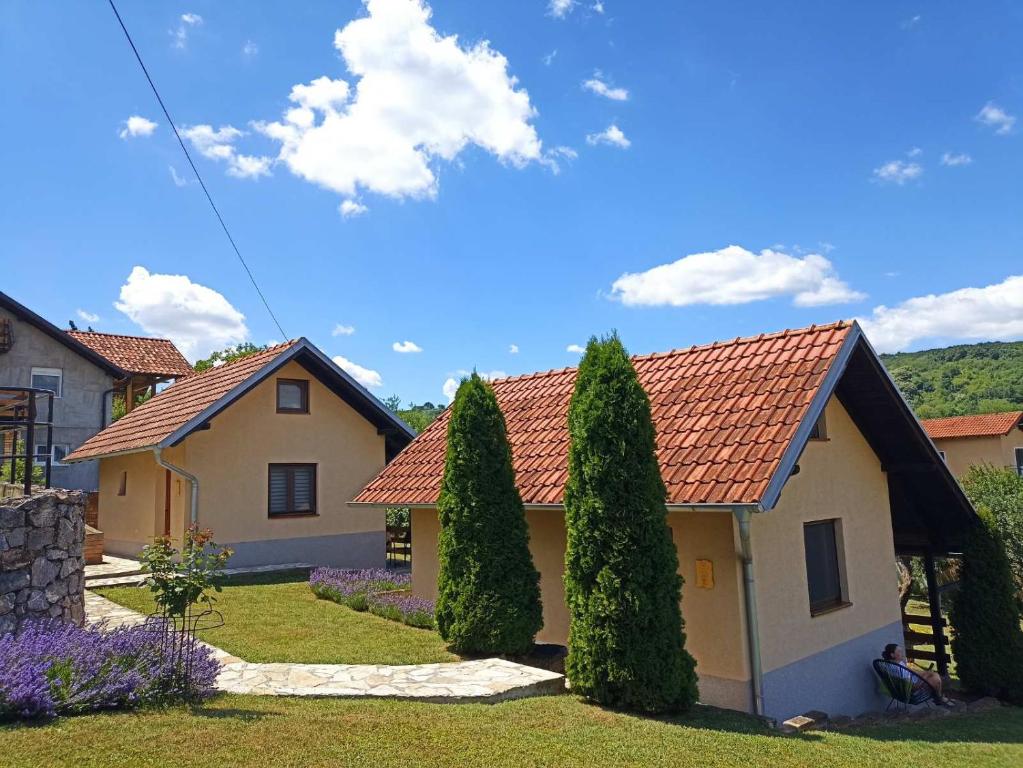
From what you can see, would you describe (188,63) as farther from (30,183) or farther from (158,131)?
(30,183)

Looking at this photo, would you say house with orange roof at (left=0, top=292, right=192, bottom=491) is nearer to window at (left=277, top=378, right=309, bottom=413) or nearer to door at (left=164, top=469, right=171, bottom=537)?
door at (left=164, top=469, right=171, bottom=537)

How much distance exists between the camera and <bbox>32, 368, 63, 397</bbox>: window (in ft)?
85.5

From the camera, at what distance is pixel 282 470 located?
18.3 metres

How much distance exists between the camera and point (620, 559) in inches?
285

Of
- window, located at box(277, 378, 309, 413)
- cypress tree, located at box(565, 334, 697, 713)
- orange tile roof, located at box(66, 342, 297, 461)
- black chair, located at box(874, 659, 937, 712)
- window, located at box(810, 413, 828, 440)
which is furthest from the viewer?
window, located at box(277, 378, 309, 413)

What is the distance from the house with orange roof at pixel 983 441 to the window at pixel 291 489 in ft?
102

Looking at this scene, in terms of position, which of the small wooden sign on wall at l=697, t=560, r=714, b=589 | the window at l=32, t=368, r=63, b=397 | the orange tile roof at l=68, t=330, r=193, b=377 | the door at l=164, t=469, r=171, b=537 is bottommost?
the small wooden sign on wall at l=697, t=560, r=714, b=589

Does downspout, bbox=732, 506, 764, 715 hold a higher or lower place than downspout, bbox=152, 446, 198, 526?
lower

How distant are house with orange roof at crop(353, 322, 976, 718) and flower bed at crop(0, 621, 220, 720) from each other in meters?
4.72

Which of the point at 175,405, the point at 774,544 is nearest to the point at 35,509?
the point at 774,544

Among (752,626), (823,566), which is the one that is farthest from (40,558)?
(823,566)

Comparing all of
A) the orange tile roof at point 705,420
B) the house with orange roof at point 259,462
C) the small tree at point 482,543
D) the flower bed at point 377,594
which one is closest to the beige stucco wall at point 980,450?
the house with orange roof at point 259,462

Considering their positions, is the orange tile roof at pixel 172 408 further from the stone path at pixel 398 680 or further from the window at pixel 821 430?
the window at pixel 821 430

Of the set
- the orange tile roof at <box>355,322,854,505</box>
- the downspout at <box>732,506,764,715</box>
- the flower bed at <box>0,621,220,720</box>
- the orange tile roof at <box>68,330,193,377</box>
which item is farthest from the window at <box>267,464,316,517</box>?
the orange tile roof at <box>68,330,193,377</box>
